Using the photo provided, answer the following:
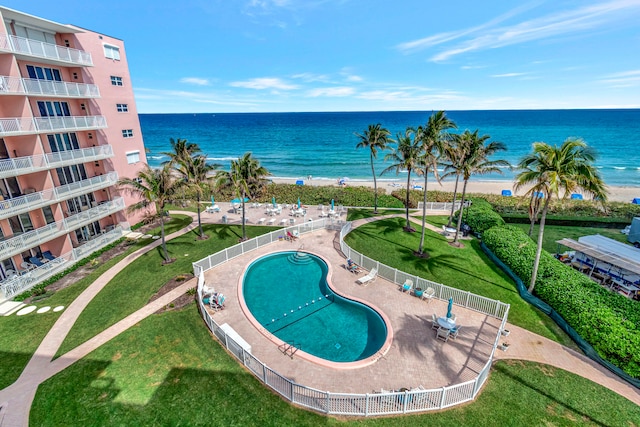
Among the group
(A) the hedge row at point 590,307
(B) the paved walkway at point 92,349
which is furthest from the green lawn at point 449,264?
(B) the paved walkway at point 92,349

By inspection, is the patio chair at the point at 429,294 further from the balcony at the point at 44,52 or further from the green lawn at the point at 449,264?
the balcony at the point at 44,52

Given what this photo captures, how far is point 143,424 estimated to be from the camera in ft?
35.9

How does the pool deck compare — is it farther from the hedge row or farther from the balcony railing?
the balcony railing

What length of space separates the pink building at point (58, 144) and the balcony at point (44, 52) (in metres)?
0.06

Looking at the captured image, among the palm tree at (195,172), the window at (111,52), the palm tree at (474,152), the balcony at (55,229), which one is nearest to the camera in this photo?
the balcony at (55,229)

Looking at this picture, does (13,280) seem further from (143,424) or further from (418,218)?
(418,218)

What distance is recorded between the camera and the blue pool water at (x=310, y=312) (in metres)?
15.3

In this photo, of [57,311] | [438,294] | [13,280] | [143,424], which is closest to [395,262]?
[438,294]

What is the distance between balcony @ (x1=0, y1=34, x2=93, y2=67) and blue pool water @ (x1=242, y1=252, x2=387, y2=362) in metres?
21.3

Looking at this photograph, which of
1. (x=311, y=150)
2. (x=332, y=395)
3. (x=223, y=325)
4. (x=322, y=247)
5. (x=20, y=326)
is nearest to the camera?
(x=332, y=395)

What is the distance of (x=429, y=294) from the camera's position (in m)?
18.2

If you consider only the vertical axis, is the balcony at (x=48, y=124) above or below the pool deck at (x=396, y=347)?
above

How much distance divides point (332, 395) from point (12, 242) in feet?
76.6

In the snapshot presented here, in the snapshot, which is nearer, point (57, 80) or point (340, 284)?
point (340, 284)
